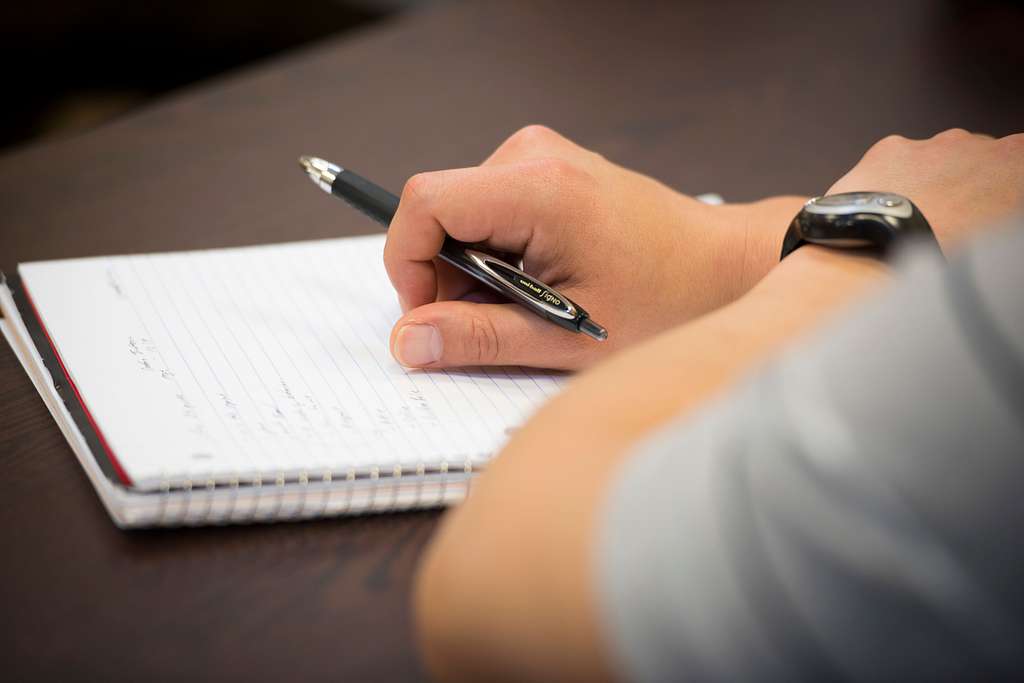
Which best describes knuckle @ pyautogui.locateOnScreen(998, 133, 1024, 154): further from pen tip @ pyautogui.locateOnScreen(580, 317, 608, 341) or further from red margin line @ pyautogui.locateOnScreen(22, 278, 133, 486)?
red margin line @ pyautogui.locateOnScreen(22, 278, 133, 486)

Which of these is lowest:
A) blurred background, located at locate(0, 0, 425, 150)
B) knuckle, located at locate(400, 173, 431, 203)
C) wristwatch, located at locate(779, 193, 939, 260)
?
blurred background, located at locate(0, 0, 425, 150)

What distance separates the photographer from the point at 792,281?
517mm

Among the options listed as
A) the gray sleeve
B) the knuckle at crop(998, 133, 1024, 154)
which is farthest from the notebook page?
the knuckle at crop(998, 133, 1024, 154)

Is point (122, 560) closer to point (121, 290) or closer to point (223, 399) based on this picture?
point (223, 399)

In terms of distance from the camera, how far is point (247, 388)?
60cm

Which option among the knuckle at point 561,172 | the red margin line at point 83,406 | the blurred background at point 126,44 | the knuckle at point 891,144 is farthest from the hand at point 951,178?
the blurred background at point 126,44

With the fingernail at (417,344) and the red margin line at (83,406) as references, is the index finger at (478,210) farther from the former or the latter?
the red margin line at (83,406)

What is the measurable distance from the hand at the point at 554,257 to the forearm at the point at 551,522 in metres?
0.21

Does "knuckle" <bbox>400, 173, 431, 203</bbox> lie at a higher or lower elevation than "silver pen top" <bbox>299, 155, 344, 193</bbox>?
higher

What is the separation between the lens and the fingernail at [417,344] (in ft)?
2.06

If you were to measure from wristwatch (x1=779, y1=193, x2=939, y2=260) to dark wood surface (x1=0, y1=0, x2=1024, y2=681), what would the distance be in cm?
25

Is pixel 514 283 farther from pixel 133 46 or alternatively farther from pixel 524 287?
pixel 133 46

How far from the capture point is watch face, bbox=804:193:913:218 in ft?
1.78

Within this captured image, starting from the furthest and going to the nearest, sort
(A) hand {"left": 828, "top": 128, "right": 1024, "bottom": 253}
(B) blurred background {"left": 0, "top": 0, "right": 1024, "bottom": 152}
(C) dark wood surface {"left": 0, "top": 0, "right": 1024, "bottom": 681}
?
(B) blurred background {"left": 0, "top": 0, "right": 1024, "bottom": 152}
(A) hand {"left": 828, "top": 128, "right": 1024, "bottom": 253}
(C) dark wood surface {"left": 0, "top": 0, "right": 1024, "bottom": 681}
